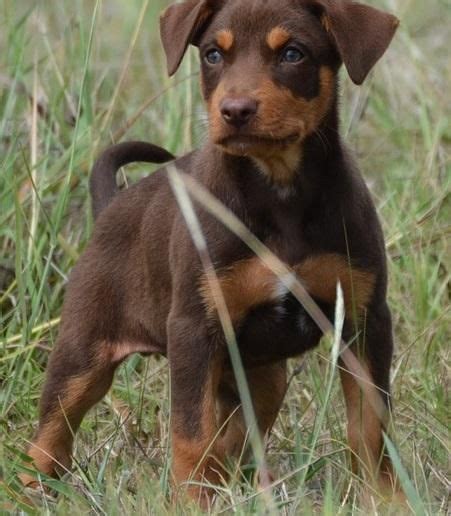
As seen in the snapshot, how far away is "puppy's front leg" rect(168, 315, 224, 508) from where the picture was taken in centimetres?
540

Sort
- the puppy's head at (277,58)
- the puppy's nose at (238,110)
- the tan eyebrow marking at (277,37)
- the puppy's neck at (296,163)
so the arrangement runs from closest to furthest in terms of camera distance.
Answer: the puppy's nose at (238,110)
the puppy's head at (277,58)
the tan eyebrow marking at (277,37)
the puppy's neck at (296,163)

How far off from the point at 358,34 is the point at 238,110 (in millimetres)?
579

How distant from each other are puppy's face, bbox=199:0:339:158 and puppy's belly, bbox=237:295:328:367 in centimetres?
56

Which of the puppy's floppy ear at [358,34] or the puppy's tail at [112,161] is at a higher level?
the puppy's floppy ear at [358,34]

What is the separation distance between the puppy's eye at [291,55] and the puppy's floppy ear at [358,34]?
131 millimetres

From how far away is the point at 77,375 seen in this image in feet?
19.8

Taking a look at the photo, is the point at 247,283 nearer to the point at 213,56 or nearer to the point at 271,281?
the point at 271,281

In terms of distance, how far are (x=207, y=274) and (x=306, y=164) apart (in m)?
0.55

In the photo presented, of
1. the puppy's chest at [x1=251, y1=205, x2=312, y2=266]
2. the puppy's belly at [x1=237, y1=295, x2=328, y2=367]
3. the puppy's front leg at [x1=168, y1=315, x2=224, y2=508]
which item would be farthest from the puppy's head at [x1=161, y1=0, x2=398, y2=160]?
the puppy's front leg at [x1=168, y1=315, x2=224, y2=508]

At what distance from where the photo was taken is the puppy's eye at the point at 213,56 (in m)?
5.43

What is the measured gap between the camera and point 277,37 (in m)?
5.32

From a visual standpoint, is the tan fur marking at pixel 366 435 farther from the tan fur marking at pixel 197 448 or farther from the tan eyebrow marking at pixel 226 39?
the tan eyebrow marking at pixel 226 39

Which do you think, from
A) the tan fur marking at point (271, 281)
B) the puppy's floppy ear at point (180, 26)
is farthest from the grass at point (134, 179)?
the puppy's floppy ear at point (180, 26)

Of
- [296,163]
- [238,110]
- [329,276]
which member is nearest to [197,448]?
[329,276]
